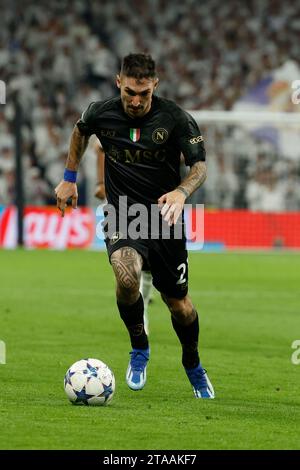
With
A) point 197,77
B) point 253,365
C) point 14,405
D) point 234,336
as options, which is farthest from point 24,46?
point 14,405

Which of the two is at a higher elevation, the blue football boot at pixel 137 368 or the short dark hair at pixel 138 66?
the short dark hair at pixel 138 66

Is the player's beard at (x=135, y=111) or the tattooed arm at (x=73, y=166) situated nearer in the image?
the player's beard at (x=135, y=111)

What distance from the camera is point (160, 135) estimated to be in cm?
819

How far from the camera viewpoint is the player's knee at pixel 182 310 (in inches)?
329

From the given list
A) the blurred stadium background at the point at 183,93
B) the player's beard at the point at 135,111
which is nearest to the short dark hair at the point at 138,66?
the player's beard at the point at 135,111

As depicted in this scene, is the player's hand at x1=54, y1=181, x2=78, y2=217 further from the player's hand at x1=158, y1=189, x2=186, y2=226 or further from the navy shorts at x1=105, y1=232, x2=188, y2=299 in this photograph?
the player's hand at x1=158, y1=189, x2=186, y2=226

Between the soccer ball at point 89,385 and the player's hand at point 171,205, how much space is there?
1090 mm

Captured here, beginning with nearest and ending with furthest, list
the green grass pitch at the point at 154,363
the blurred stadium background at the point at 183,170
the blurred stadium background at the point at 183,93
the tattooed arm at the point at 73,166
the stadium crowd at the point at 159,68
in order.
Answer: the green grass pitch at the point at 154,363, the tattooed arm at the point at 73,166, the blurred stadium background at the point at 183,170, the blurred stadium background at the point at 183,93, the stadium crowd at the point at 159,68

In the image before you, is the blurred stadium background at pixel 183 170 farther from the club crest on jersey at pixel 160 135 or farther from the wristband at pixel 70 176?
the club crest on jersey at pixel 160 135

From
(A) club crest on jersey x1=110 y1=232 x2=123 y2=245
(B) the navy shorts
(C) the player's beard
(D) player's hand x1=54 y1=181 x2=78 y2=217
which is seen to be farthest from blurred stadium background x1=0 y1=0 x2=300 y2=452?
(C) the player's beard

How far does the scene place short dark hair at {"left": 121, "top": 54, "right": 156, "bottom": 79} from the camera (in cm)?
791

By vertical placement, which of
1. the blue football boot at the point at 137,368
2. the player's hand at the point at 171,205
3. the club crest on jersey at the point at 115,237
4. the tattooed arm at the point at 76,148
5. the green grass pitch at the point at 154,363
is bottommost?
the green grass pitch at the point at 154,363

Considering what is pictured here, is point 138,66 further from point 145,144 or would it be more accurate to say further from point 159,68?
point 159,68

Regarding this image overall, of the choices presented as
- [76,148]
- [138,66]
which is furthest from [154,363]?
[138,66]
